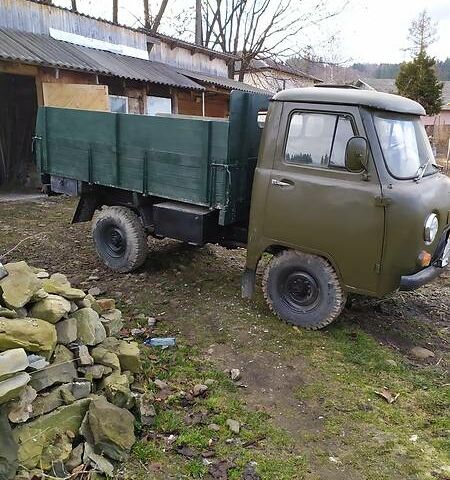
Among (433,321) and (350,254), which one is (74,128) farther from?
(433,321)

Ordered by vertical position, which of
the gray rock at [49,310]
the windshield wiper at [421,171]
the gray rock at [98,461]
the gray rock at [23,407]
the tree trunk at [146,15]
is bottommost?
the gray rock at [98,461]

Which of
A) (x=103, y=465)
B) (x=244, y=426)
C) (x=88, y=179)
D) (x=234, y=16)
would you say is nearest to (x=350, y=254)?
(x=244, y=426)

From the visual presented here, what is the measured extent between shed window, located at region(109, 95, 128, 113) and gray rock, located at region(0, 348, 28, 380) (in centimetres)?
1091

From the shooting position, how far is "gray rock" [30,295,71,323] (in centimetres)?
338

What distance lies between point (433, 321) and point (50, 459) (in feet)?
13.8

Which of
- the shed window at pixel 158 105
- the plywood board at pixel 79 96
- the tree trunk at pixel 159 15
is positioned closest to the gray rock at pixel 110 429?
the plywood board at pixel 79 96

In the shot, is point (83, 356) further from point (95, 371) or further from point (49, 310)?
Answer: point (49, 310)

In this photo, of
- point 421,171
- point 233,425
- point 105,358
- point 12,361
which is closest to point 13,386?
point 12,361

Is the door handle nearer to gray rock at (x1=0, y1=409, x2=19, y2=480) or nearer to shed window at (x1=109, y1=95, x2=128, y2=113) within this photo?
gray rock at (x1=0, y1=409, x2=19, y2=480)

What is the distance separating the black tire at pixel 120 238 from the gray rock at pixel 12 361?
10.4 ft

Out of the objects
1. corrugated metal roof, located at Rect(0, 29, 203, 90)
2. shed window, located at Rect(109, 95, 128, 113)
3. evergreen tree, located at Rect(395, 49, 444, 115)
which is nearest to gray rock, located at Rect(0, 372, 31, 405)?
corrugated metal roof, located at Rect(0, 29, 203, 90)

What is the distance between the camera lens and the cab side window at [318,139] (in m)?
4.39

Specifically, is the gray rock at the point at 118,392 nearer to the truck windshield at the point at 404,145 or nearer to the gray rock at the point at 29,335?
the gray rock at the point at 29,335

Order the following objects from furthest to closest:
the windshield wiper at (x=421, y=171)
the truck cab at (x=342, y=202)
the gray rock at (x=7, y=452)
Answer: the windshield wiper at (x=421, y=171)
the truck cab at (x=342, y=202)
the gray rock at (x=7, y=452)
